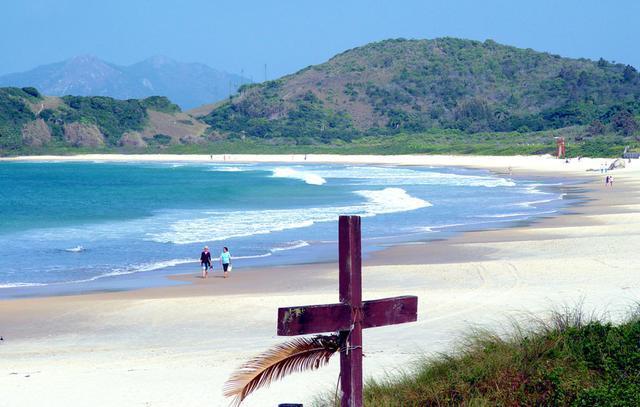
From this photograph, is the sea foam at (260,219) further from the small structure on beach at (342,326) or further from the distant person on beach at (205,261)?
the small structure on beach at (342,326)

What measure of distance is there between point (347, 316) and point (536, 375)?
2.41m

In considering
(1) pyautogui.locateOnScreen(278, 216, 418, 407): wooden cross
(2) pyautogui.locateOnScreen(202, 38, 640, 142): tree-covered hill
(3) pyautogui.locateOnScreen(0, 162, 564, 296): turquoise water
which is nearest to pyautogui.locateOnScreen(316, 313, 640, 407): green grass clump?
(1) pyautogui.locateOnScreen(278, 216, 418, 407): wooden cross

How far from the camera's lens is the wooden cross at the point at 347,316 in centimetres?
464

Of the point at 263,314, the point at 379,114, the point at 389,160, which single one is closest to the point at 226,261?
the point at 263,314

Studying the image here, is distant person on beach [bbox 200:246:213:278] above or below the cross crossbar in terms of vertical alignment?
below

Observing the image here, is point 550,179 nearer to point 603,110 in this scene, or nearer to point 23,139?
point 603,110

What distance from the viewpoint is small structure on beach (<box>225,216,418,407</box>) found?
4.66 meters

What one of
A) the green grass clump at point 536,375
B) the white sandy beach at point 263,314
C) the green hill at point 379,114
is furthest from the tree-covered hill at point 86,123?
the green grass clump at point 536,375

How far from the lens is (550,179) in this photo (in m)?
58.7

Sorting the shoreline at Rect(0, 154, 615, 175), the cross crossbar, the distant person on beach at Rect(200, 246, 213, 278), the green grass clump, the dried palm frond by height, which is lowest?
the shoreline at Rect(0, 154, 615, 175)

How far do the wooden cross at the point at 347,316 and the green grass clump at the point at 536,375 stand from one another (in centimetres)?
179

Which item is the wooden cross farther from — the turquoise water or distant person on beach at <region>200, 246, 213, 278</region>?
distant person on beach at <region>200, 246, 213, 278</region>

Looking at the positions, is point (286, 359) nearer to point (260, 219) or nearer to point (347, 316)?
point (347, 316)

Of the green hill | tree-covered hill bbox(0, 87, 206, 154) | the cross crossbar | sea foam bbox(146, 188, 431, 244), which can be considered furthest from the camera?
tree-covered hill bbox(0, 87, 206, 154)
